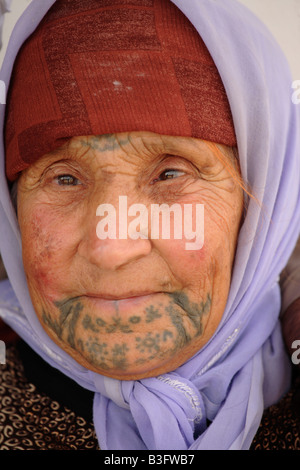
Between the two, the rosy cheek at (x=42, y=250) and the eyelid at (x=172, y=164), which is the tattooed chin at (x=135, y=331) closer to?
the rosy cheek at (x=42, y=250)

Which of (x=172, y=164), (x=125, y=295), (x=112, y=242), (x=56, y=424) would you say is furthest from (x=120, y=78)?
(x=56, y=424)

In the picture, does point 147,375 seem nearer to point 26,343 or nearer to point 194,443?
point 194,443

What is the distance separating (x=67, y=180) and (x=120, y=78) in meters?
0.32

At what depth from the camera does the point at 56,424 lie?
1567mm

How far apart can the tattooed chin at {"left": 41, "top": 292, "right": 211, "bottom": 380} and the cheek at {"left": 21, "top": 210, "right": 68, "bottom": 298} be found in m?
0.08

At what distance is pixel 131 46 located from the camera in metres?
1.27

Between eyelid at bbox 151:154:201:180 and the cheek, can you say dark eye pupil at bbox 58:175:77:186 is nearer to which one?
the cheek

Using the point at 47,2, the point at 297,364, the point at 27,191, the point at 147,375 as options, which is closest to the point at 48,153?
the point at 27,191

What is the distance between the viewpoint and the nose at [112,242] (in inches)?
47.5

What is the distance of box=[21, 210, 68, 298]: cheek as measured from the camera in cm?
131

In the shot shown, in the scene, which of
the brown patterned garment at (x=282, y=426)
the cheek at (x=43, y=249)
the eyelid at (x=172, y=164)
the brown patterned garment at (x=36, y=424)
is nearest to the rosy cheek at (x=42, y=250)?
the cheek at (x=43, y=249)

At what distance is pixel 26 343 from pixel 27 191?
1.97 ft

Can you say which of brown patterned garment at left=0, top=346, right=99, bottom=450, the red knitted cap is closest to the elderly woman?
the red knitted cap

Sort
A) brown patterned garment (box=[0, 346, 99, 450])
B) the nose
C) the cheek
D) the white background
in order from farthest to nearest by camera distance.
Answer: brown patterned garment (box=[0, 346, 99, 450]) < the white background < the cheek < the nose
